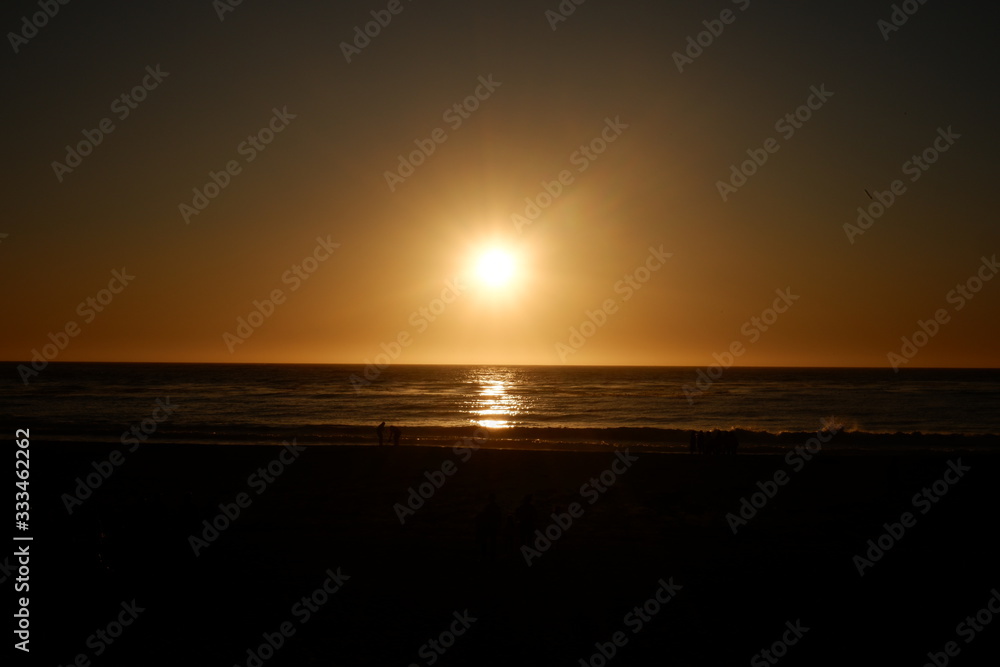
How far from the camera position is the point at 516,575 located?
14.4 metres

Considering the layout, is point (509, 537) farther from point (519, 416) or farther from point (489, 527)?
point (519, 416)

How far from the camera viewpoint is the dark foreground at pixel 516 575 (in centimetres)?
1102

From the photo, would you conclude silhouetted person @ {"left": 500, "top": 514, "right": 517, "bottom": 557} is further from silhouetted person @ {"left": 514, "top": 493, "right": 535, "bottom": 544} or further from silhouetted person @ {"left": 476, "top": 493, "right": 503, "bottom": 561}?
silhouetted person @ {"left": 476, "top": 493, "right": 503, "bottom": 561}

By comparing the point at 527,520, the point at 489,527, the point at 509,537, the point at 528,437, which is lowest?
the point at 509,537

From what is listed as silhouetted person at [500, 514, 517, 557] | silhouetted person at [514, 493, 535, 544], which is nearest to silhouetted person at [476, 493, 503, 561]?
silhouetted person at [500, 514, 517, 557]

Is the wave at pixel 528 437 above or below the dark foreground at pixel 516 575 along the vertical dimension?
above

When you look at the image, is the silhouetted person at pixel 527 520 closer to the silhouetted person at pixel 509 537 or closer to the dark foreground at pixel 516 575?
the silhouetted person at pixel 509 537

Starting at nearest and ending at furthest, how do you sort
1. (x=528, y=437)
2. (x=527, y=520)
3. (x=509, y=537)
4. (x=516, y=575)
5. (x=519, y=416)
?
1. (x=516, y=575)
2. (x=509, y=537)
3. (x=527, y=520)
4. (x=528, y=437)
5. (x=519, y=416)

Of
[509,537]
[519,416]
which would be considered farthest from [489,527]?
[519,416]

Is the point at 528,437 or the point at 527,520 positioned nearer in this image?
the point at 527,520

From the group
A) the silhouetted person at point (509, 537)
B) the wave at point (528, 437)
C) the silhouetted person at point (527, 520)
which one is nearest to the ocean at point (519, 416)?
the wave at point (528, 437)

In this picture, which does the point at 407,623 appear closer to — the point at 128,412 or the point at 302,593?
the point at 302,593

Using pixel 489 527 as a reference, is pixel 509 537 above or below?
below

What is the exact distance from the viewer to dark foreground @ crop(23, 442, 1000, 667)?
1102 cm
